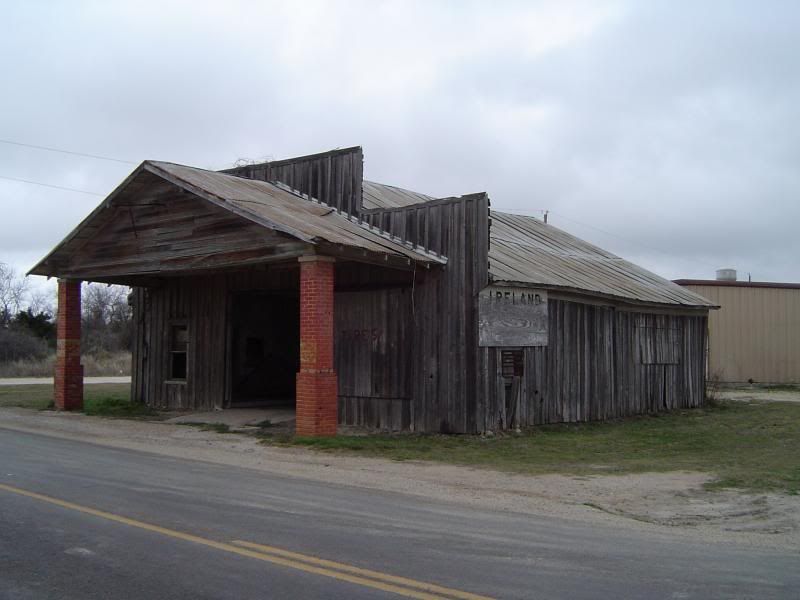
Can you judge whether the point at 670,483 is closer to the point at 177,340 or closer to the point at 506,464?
the point at 506,464

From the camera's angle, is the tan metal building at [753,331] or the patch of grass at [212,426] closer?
the patch of grass at [212,426]

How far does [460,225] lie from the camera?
1584 centimetres

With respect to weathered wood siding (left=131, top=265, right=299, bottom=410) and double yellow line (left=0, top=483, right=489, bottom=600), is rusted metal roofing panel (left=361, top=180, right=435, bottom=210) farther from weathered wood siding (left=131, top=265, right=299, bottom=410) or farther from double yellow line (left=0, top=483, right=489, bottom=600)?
double yellow line (left=0, top=483, right=489, bottom=600)

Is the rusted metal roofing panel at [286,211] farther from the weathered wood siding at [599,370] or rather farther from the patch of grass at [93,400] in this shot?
the patch of grass at [93,400]

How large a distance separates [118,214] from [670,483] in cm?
1388

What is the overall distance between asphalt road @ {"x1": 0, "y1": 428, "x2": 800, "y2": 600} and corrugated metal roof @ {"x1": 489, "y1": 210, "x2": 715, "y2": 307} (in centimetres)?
818

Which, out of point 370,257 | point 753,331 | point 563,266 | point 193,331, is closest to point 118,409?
point 193,331

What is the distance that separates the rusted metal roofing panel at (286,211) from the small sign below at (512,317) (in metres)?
1.33

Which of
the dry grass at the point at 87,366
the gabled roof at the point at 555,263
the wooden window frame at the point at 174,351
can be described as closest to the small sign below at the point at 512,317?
the gabled roof at the point at 555,263

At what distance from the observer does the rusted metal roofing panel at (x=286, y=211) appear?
1442cm

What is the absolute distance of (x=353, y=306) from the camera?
17.2m

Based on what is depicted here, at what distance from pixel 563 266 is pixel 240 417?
915 centimetres

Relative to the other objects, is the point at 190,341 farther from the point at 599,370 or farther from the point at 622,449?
the point at 622,449

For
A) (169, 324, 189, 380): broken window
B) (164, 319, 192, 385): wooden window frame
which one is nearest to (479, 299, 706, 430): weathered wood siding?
(164, 319, 192, 385): wooden window frame
